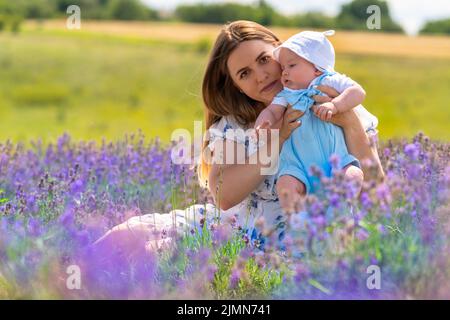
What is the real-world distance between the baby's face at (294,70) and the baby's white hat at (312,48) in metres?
0.03

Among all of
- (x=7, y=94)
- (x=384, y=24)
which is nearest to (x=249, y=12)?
(x=384, y=24)

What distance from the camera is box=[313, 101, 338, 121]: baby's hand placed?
11.5 feet

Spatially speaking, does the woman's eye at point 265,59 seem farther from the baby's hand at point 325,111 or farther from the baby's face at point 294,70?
the baby's hand at point 325,111

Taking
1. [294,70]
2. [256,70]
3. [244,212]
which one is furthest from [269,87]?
[244,212]

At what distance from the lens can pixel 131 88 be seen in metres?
26.6

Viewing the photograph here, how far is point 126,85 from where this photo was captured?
1055 inches

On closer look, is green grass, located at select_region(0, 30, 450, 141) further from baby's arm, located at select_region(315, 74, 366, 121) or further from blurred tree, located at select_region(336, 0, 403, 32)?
baby's arm, located at select_region(315, 74, 366, 121)

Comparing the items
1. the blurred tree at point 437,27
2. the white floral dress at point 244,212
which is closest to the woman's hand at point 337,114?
the white floral dress at point 244,212

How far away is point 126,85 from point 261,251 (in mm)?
23889

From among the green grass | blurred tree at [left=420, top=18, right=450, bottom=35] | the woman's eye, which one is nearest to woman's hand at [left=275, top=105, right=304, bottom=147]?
the woman's eye

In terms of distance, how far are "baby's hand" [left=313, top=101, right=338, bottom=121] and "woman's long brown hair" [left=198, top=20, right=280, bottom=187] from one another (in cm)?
67

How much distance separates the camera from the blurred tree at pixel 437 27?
136 ft

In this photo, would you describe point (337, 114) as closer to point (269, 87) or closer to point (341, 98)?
point (341, 98)
